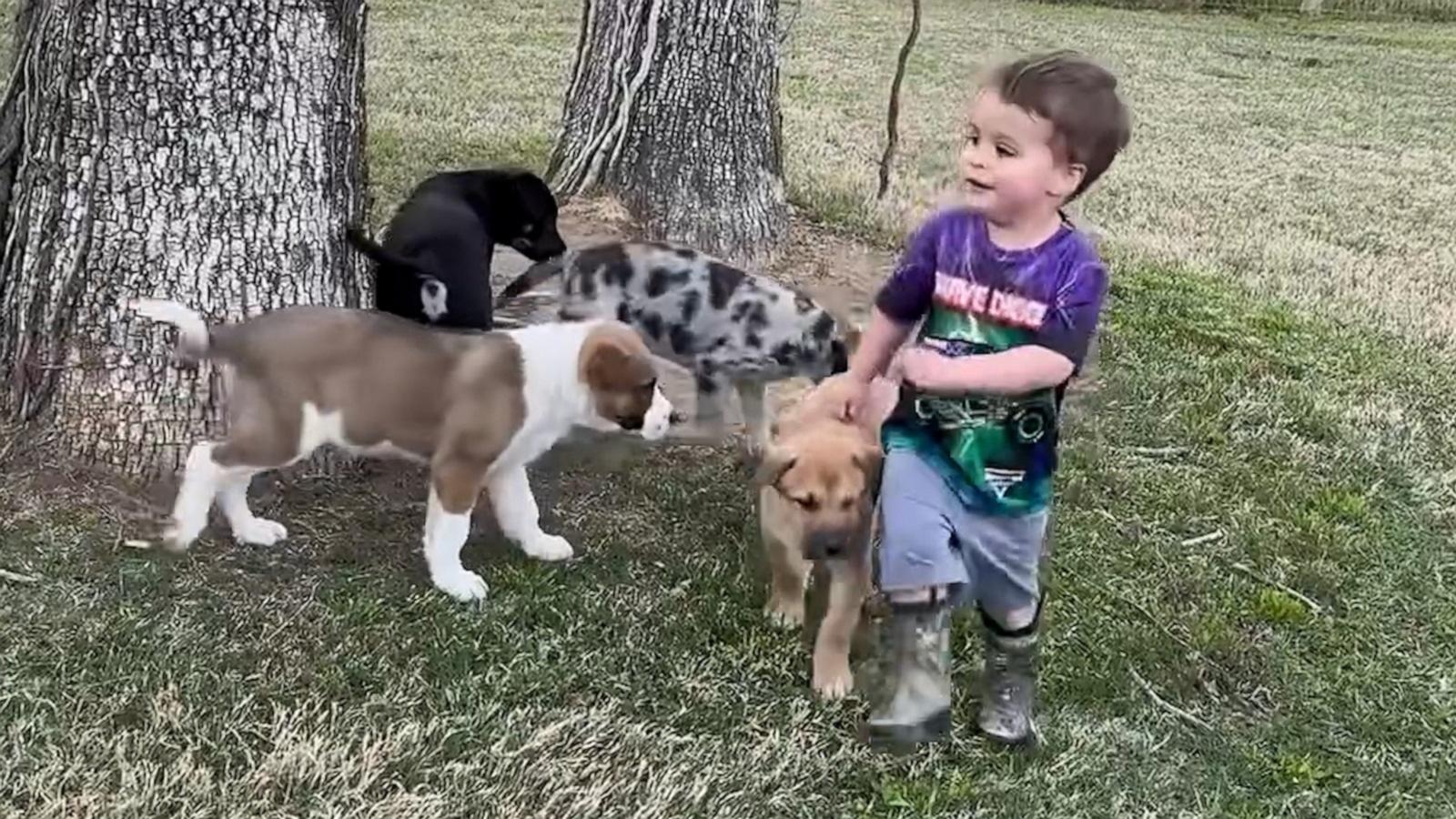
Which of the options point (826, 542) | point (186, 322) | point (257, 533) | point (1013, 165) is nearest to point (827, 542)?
point (826, 542)

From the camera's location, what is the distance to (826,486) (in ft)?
12.8

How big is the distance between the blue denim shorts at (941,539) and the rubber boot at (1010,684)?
15cm

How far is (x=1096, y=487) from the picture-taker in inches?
219

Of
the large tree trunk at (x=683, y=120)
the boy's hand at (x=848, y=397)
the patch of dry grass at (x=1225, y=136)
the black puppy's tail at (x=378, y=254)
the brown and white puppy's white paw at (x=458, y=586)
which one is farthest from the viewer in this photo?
the patch of dry grass at (x=1225, y=136)

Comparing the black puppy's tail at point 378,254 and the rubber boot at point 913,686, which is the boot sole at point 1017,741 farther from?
the black puppy's tail at point 378,254

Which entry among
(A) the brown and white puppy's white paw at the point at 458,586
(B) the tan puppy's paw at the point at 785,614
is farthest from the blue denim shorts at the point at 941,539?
(A) the brown and white puppy's white paw at the point at 458,586

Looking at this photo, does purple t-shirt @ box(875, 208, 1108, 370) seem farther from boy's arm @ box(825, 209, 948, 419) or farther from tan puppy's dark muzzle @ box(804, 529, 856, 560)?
tan puppy's dark muzzle @ box(804, 529, 856, 560)

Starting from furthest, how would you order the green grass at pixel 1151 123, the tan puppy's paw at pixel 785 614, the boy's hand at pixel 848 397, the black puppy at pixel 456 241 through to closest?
the green grass at pixel 1151 123 < the black puppy at pixel 456 241 < the tan puppy's paw at pixel 785 614 < the boy's hand at pixel 848 397

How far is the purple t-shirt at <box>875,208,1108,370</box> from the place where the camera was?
3547 millimetres

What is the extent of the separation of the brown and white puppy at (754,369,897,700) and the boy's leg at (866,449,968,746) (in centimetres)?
11

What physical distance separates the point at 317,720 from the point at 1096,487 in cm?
296

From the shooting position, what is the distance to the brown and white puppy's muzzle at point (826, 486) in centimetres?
389

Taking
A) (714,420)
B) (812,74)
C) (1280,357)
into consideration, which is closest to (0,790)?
(714,420)

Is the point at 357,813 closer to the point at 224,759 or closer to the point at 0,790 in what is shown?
the point at 224,759
